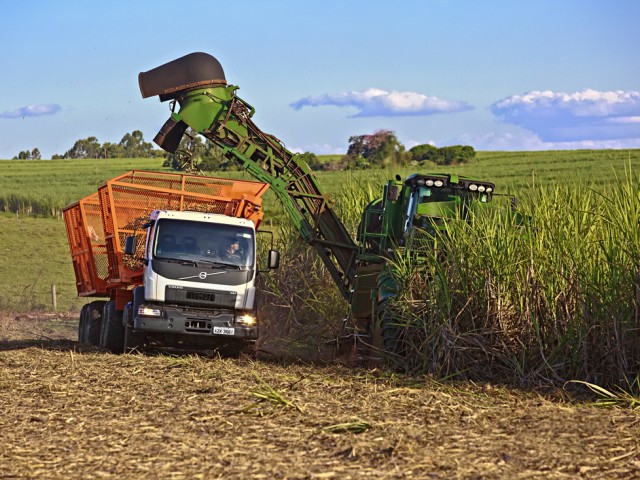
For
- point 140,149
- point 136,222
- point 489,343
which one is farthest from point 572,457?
point 140,149

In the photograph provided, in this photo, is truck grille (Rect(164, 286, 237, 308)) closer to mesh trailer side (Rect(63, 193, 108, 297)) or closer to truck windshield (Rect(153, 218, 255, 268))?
truck windshield (Rect(153, 218, 255, 268))

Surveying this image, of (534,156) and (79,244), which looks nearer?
(79,244)

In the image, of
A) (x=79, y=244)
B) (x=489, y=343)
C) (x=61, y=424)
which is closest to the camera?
(x=61, y=424)

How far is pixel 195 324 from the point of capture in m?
15.8

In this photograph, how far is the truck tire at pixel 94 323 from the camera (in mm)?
18609

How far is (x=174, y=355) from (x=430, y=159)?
38244 millimetres

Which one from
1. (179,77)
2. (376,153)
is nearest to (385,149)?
(376,153)

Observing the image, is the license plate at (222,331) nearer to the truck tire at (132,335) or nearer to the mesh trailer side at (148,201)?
the truck tire at (132,335)

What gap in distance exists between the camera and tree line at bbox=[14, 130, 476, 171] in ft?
64.9

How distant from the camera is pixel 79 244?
65.3 feet

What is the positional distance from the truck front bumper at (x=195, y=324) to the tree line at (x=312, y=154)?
184 inches

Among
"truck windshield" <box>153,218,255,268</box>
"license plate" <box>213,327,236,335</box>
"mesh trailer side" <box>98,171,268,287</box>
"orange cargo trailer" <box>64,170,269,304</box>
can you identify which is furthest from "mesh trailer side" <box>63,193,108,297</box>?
"license plate" <box>213,327,236,335</box>

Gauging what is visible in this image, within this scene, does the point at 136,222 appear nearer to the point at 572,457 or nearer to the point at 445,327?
the point at 445,327

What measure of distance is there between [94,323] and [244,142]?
4156 mm
